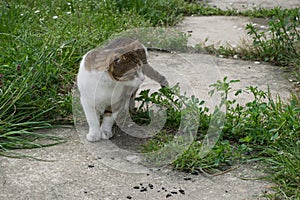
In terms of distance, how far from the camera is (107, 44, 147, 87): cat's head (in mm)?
2818

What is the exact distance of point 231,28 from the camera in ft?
18.6

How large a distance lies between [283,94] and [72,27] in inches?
73.1

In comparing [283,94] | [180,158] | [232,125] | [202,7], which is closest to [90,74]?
[180,158]

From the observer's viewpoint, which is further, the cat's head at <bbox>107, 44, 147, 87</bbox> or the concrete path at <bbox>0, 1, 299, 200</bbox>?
the cat's head at <bbox>107, 44, 147, 87</bbox>

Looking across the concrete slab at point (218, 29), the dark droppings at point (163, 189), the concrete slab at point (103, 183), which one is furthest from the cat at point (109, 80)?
the concrete slab at point (218, 29)

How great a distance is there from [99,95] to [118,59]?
31cm

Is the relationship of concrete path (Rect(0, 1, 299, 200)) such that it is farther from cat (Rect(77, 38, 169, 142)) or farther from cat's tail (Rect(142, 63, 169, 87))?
cat's tail (Rect(142, 63, 169, 87))

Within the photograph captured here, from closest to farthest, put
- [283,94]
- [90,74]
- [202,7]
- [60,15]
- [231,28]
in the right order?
[90,74] < [283,94] < [60,15] < [231,28] < [202,7]

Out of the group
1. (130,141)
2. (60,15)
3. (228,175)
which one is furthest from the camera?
(60,15)

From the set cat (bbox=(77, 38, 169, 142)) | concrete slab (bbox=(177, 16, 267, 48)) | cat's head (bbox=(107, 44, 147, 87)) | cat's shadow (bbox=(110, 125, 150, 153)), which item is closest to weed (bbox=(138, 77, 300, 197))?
cat's shadow (bbox=(110, 125, 150, 153))

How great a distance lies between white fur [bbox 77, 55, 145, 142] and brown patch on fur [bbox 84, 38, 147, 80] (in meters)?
0.04

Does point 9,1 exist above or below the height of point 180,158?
above

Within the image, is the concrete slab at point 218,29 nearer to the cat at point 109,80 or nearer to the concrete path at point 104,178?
the cat at point 109,80

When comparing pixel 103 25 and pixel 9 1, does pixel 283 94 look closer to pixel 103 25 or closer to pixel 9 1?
pixel 103 25
